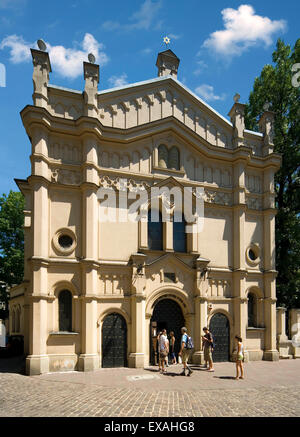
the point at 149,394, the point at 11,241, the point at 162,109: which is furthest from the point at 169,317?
the point at 11,241

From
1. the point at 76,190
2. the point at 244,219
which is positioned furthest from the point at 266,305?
the point at 76,190

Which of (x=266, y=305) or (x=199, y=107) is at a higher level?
(x=199, y=107)

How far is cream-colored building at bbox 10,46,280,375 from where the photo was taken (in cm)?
1562

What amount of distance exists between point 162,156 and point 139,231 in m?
4.29

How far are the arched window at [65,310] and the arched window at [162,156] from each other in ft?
26.2

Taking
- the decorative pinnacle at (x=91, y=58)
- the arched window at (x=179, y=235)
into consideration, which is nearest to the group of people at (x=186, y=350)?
the arched window at (x=179, y=235)

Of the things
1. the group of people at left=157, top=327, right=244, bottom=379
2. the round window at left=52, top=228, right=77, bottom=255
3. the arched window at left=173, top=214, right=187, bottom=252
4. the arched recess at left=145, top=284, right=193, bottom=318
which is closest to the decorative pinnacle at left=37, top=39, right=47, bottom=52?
the round window at left=52, top=228, right=77, bottom=255

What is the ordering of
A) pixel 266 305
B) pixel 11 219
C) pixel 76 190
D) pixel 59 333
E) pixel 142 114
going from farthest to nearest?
1. pixel 11 219
2. pixel 266 305
3. pixel 142 114
4. pixel 76 190
5. pixel 59 333

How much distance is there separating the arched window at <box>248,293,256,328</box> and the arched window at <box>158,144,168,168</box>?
28.6 feet

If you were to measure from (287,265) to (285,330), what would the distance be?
14.9ft

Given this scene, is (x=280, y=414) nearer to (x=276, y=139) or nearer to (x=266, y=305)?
(x=266, y=305)

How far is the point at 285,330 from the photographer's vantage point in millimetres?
21141

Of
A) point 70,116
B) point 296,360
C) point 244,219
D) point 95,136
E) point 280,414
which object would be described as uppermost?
point 70,116

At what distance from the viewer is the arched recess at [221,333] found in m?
18.0
